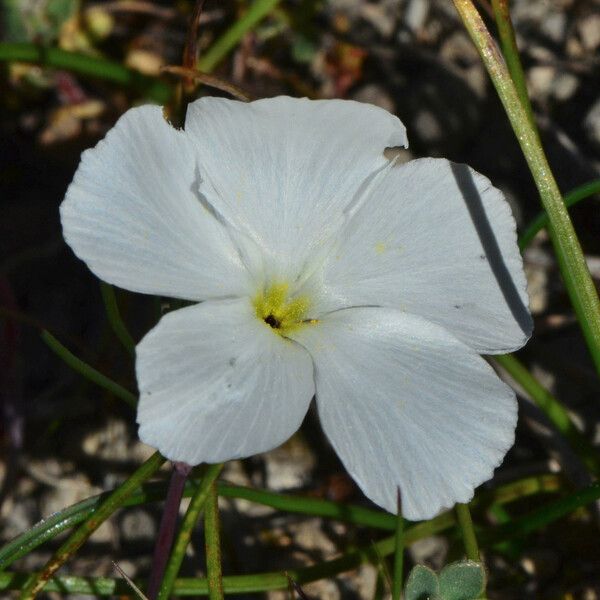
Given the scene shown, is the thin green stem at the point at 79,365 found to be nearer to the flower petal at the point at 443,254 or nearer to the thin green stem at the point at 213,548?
the thin green stem at the point at 213,548

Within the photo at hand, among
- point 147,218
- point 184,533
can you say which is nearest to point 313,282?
point 147,218

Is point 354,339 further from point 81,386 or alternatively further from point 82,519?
point 81,386

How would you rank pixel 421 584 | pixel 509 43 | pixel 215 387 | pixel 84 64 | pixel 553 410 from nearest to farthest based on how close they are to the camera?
pixel 215 387 → pixel 421 584 → pixel 509 43 → pixel 553 410 → pixel 84 64

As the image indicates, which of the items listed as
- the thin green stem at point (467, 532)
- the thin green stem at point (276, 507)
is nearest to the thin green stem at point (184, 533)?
the thin green stem at point (276, 507)

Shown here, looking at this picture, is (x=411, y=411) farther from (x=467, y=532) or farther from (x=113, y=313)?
(x=113, y=313)

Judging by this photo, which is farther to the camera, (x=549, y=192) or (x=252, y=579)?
(x=252, y=579)

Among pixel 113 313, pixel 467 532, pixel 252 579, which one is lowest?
pixel 252 579

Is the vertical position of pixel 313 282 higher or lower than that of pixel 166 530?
higher
